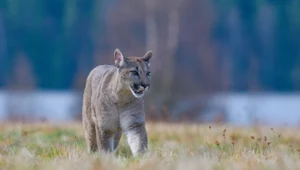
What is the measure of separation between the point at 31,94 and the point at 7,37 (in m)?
12.7

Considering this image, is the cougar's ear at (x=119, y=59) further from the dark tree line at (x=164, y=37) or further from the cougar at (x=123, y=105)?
the dark tree line at (x=164, y=37)

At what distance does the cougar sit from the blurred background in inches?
546

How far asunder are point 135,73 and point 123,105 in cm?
40

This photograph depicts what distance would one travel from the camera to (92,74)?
33.5 feet

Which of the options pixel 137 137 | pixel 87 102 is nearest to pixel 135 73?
pixel 137 137

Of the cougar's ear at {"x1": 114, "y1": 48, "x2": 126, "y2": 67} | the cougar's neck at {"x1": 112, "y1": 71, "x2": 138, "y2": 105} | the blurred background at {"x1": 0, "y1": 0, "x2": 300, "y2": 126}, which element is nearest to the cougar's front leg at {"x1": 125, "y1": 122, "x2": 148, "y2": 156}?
the cougar's neck at {"x1": 112, "y1": 71, "x2": 138, "y2": 105}

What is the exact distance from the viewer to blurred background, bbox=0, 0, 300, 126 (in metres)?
25.8

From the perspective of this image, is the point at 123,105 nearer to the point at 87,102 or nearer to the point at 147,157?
the point at 87,102

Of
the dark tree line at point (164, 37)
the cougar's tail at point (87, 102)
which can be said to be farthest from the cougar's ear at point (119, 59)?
the dark tree line at point (164, 37)

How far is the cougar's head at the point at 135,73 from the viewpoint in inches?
353

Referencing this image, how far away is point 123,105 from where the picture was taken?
9.21m

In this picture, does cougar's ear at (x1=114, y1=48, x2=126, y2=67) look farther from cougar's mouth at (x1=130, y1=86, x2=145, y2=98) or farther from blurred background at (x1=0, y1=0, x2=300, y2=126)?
blurred background at (x1=0, y1=0, x2=300, y2=126)

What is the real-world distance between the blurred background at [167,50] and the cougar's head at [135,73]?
1401 centimetres

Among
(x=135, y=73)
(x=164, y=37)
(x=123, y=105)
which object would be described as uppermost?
(x=164, y=37)
